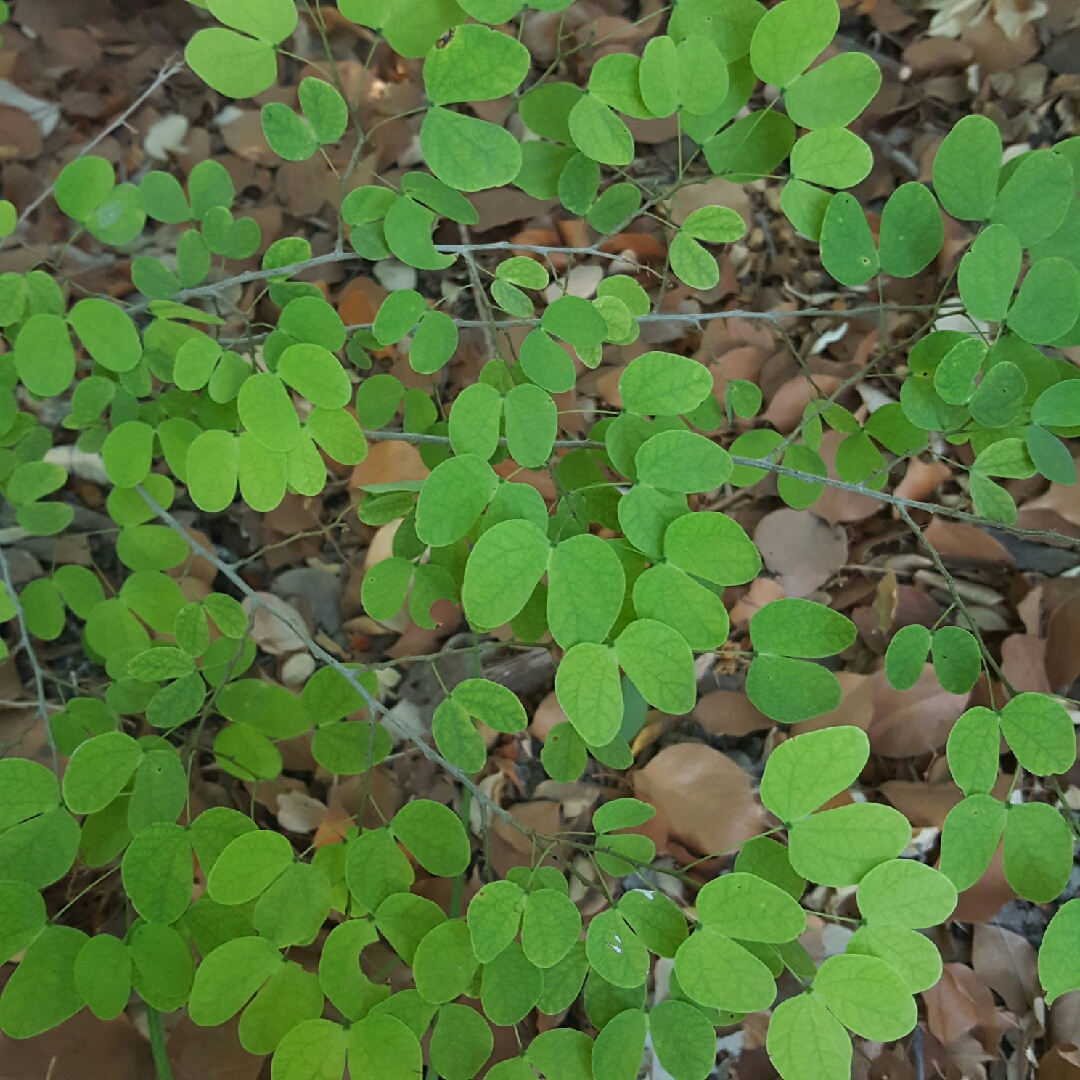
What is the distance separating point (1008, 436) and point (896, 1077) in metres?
0.79

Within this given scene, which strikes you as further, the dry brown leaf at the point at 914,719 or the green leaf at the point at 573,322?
the dry brown leaf at the point at 914,719

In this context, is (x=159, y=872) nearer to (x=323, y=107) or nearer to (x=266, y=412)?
(x=266, y=412)

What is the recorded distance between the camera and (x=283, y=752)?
45.6 inches

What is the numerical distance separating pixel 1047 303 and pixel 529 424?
45cm

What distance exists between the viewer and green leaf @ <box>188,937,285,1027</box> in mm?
625

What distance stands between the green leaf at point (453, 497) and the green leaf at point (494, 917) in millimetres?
280

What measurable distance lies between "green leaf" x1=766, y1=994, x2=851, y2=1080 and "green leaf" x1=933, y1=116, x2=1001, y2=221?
0.67 metres

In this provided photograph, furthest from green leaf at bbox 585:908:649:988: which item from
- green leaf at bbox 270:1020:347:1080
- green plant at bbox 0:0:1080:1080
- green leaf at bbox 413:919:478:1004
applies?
green leaf at bbox 270:1020:347:1080

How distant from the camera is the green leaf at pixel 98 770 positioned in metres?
0.66

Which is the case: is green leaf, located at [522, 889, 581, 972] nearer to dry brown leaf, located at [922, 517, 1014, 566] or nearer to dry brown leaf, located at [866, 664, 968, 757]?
dry brown leaf, located at [866, 664, 968, 757]

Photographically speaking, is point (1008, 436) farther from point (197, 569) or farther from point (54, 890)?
point (54, 890)

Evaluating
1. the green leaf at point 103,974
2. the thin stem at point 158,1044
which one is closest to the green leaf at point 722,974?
the green leaf at point 103,974

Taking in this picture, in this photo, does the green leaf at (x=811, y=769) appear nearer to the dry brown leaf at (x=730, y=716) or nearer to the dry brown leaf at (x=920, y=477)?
the dry brown leaf at (x=730, y=716)

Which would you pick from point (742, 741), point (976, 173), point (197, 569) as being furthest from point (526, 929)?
point (197, 569)
